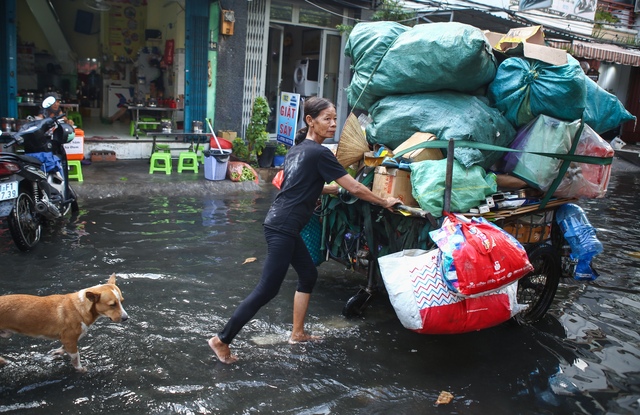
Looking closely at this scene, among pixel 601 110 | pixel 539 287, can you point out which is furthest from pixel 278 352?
pixel 601 110

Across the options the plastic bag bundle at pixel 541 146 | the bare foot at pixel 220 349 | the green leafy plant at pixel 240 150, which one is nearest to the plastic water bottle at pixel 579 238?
the plastic bag bundle at pixel 541 146

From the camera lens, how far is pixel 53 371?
3.49 meters

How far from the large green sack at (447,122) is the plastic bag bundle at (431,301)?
2.94 ft

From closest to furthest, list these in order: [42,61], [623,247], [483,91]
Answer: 1. [483,91]
2. [623,247]
3. [42,61]

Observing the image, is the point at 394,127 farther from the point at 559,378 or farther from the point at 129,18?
the point at 129,18

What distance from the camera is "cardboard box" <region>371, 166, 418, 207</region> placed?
4.18 metres

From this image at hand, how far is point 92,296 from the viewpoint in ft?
10.9


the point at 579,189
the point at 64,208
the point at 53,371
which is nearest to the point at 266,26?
the point at 64,208

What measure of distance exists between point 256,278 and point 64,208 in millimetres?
2977

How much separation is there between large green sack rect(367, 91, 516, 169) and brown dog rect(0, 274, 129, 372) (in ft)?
8.15

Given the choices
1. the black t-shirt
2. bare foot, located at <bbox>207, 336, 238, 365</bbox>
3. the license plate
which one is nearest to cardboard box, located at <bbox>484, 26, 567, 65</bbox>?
the black t-shirt

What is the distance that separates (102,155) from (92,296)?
8065mm

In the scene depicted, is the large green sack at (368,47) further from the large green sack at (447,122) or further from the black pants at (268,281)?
the black pants at (268,281)

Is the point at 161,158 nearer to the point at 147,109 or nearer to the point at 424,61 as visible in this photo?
the point at 147,109
